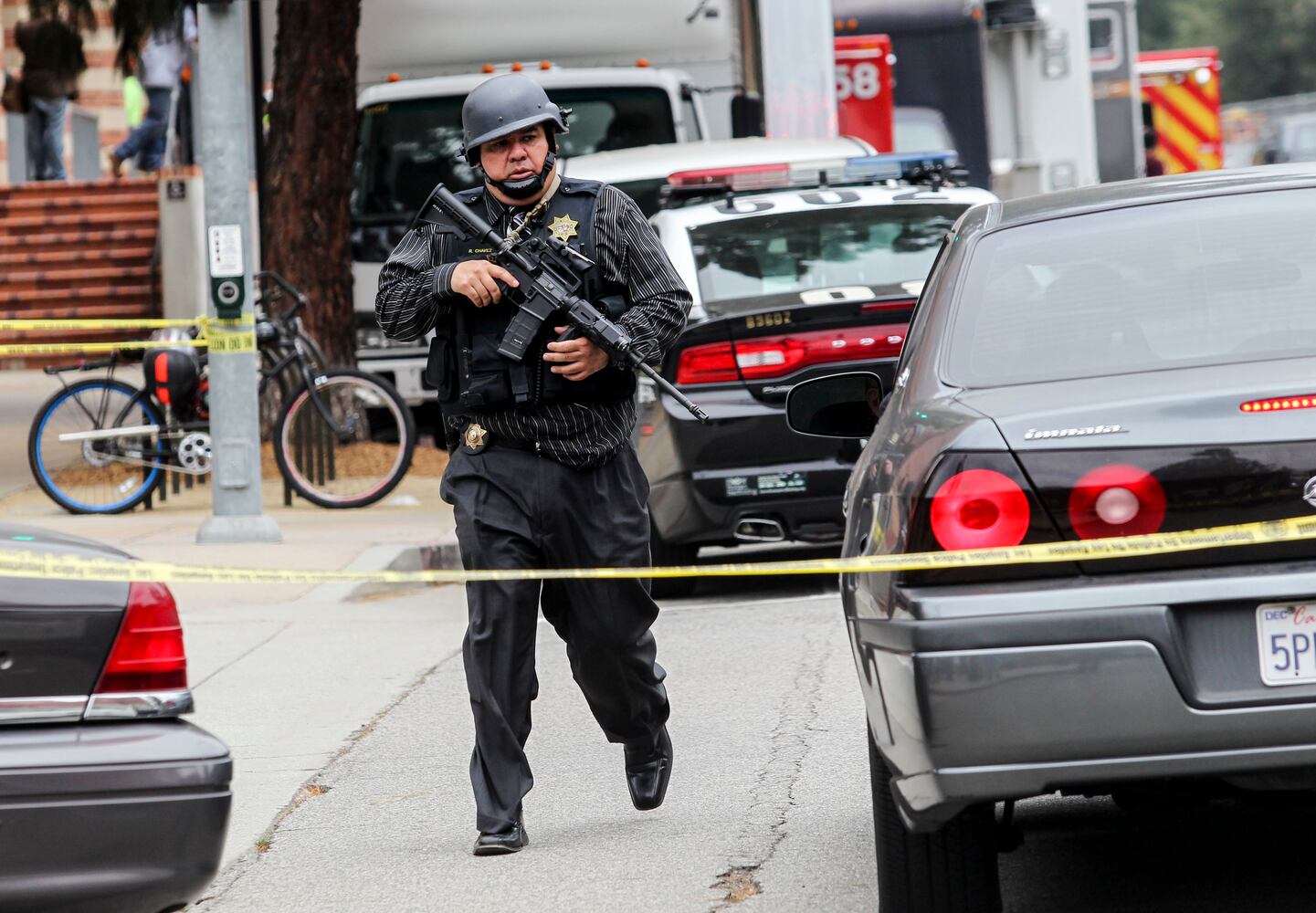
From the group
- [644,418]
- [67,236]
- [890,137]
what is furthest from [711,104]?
[67,236]

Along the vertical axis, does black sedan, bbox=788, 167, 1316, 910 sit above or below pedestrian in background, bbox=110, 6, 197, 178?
below

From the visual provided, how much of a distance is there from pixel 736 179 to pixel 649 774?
16.4 ft

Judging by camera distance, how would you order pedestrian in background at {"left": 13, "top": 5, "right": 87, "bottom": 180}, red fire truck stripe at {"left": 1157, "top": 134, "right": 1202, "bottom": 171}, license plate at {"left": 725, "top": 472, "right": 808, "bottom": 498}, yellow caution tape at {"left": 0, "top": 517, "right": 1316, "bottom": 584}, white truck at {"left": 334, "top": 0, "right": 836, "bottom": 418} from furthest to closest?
red fire truck stripe at {"left": 1157, "top": 134, "right": 1202, "bottom": 171}, pedestrian in background at {"left": 13, "top": 5, "right": 87, "bottom": 180}, white truck at {"left": 334, "top": 0, "right": 836, "bottom": 418}, license plate at {"left": 725, "top": 472, "right": 808, "bottom": 498}, yellow caution tape at {"left": 0, "top": 517, "right": 1316, "bottom": 584}

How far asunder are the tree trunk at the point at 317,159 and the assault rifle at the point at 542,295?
9.46 metres

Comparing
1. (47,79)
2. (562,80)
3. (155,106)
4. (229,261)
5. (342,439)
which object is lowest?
(342,439)

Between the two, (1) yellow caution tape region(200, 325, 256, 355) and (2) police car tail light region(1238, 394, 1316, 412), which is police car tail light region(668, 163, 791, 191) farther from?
(2) police car tail light region(1238, 394, 1316, 412)

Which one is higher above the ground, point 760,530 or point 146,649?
point 146,649

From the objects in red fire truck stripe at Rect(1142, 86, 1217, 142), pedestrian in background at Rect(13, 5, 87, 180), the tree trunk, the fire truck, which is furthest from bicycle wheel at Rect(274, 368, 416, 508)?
red fire truck stripe at Rect(1142, 86, 1217, 142)

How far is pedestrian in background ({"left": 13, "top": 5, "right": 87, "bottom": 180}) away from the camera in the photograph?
15203mm

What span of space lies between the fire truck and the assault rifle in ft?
76.0

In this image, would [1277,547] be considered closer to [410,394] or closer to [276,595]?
[276,595]

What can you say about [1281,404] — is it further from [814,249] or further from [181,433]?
[181,433]

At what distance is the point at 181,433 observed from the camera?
1256 centimetres

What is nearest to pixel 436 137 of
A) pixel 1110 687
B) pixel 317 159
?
pixel 317 159
